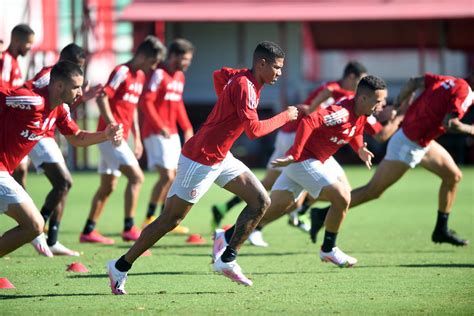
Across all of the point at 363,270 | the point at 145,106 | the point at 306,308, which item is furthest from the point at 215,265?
the point at 145,106

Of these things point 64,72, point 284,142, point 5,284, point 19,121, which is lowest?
point 5,284

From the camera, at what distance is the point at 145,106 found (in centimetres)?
1370

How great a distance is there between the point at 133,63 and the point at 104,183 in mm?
1547

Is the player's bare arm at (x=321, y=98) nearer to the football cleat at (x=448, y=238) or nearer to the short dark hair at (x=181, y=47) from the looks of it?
the short dark hair at (x=181, y=47)

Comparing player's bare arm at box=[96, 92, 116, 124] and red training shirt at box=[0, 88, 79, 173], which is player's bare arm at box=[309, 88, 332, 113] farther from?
red training shirt at box=[0, 88, 79, 173]

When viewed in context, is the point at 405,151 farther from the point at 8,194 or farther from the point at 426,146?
the point at 8,194

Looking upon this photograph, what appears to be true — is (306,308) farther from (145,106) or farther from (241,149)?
(241,149)

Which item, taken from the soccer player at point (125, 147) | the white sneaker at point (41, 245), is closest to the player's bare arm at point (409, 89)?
the soccer player at point (125, 147)

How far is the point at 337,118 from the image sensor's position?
10.2 meters

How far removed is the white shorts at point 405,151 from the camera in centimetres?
1185

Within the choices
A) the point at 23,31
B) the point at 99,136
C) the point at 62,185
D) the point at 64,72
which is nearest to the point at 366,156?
the point at 99,136

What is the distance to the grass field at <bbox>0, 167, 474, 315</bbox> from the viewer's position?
8.03 metres

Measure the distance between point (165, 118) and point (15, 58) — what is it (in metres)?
2.34

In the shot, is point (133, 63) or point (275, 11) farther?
point (275, 11)
